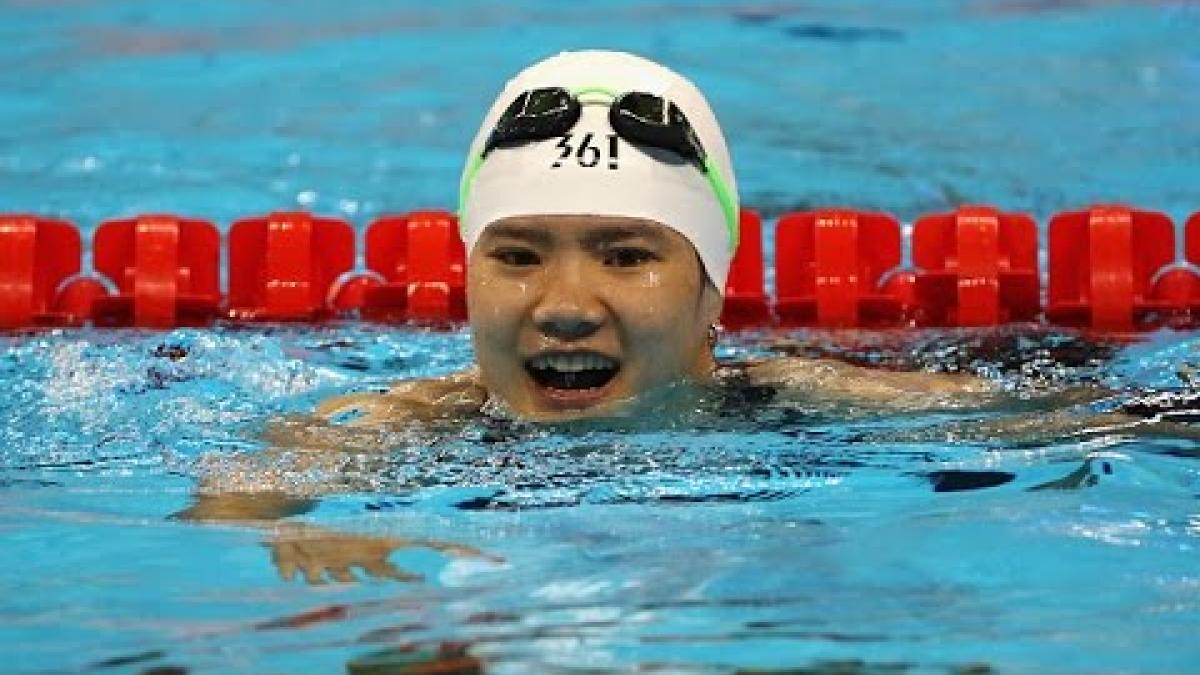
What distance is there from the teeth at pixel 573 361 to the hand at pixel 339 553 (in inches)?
25.0

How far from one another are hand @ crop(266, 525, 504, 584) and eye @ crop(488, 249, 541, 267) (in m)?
0.73

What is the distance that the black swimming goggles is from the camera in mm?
3689

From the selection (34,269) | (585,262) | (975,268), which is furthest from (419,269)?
(585,262)

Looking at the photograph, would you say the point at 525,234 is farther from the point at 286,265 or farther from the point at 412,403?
the point at 286,265

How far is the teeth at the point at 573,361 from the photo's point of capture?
11.5ft

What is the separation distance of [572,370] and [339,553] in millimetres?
816

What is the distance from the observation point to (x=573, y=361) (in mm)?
3500

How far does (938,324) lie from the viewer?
17.1 ft

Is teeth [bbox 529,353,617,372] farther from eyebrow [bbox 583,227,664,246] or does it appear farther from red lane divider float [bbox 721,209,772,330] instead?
red lane divider float [bbox 721,209,772,330]

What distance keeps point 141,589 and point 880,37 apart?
665 centimetres

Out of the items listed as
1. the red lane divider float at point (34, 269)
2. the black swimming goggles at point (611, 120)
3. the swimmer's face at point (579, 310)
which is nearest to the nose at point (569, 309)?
the swimmer's face at point (579, 310)

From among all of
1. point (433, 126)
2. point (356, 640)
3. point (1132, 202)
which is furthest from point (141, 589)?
point (433, 126)

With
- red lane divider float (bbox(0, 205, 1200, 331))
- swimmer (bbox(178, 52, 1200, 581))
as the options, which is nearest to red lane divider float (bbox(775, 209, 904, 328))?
red lane divider float (bbox(0, 205, 1200, 331))

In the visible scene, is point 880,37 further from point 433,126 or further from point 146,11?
point 146,11
